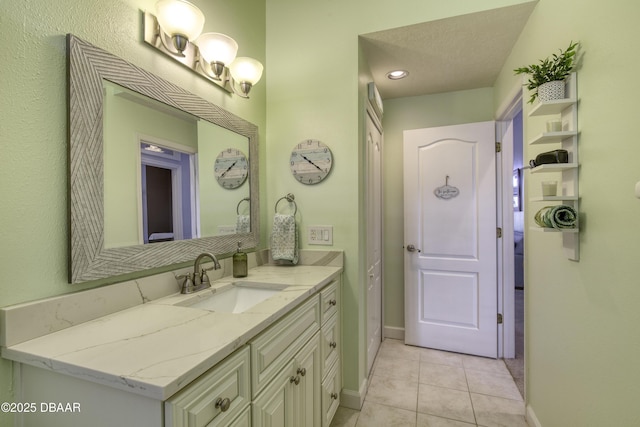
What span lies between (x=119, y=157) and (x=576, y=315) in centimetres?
189

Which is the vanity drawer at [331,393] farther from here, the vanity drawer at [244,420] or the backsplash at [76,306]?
the backsplash at [76,306]

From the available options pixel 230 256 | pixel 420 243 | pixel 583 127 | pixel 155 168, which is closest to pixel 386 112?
pixel 420 243

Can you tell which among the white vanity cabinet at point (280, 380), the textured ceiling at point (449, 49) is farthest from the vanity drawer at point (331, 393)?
the textured ceiling at point (449, 49)

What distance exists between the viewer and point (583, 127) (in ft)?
3.67

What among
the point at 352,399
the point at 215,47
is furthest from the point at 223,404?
the point at 215,47

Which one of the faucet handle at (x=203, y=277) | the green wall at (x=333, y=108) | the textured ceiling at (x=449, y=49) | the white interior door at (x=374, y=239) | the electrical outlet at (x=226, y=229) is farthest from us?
the white interior door at (x=374, y=239)

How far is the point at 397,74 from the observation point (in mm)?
2316

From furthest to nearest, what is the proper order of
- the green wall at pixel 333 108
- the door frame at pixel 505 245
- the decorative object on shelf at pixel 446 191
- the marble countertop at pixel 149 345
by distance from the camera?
the decorative object on shelf at pixel 446 191
the door frame at pixel 505 245
the green wall at pixel 333 108
the marble countertop at pixel 149 345

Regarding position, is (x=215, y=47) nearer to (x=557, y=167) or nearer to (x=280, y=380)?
(x=280, y=380)

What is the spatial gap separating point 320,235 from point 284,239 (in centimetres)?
23

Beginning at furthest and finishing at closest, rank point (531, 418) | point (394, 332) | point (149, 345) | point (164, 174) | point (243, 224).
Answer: point (394, 332) → point (243, 224) → point (531, 418) → point (164, 174) → point (149, 345)

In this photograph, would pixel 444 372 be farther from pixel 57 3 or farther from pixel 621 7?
pixel 57 3

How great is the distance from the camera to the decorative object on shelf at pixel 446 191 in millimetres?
2516

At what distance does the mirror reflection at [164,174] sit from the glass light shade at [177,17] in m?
0.30
